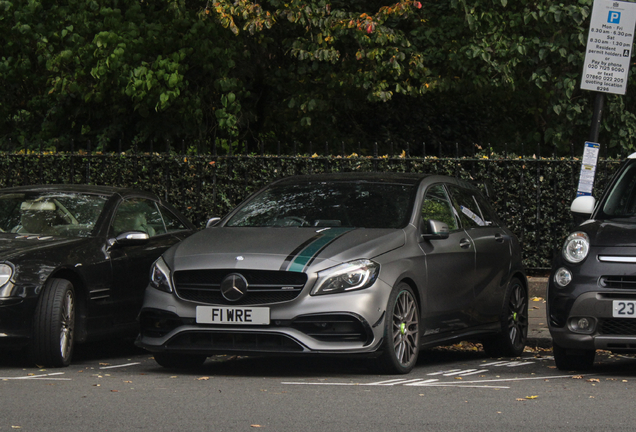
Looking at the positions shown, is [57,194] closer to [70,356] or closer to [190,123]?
[70,356]

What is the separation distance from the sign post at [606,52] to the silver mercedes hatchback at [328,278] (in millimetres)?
2289

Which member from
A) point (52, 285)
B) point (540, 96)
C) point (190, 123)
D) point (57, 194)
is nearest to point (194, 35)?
point (190, 123)

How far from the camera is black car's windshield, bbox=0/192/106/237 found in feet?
31.3

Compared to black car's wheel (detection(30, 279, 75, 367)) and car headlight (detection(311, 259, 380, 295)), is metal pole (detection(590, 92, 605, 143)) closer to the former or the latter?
car headlight (detection(311, 259, 380, 295))

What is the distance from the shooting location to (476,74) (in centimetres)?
1705

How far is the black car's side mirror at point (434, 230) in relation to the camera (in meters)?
8.59

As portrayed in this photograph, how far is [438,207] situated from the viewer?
9305 mm

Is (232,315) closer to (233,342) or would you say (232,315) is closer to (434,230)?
(233,342)

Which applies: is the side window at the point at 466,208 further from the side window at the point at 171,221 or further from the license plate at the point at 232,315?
the side window at the point at 171,221

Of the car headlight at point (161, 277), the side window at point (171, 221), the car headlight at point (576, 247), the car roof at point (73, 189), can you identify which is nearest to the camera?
the car headlight at point (576, 247)

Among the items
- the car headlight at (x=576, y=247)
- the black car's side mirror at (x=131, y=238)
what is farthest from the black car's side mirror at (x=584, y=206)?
the black car's side mirror at (x=131, y=238)

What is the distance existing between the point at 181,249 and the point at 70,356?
1372mm

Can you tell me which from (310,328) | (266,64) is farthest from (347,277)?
(266,64)

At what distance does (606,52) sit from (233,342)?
18.1 feet
